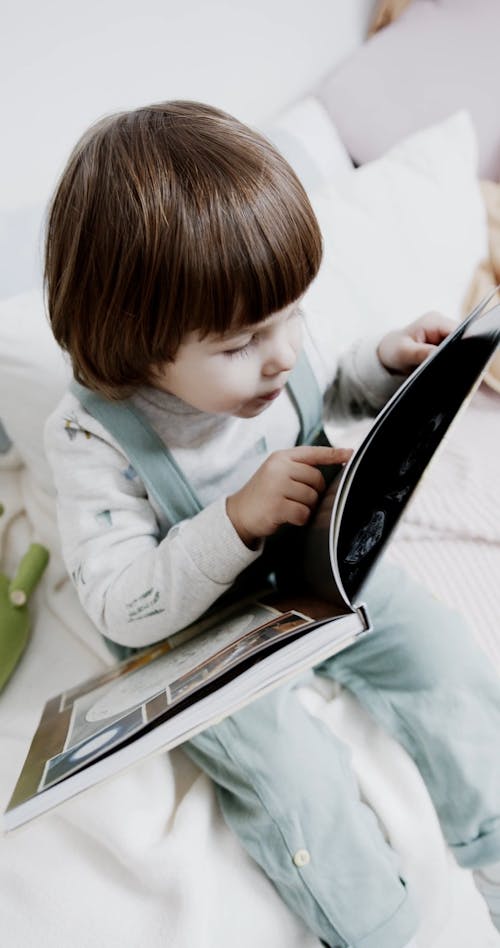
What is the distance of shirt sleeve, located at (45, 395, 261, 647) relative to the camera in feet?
1.91

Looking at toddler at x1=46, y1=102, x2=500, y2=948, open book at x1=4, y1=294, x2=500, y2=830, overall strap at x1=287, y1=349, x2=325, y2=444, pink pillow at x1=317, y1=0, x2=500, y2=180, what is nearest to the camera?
open book at x1=4, y1=294, x2=500, y2=830

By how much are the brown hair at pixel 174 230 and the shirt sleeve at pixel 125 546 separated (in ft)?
0.40

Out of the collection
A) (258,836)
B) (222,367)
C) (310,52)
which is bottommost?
(258,836)

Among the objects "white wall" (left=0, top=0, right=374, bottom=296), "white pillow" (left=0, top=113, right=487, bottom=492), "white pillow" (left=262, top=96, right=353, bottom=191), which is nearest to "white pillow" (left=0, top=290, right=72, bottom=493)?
"white pillow" (left=0, top=113, right=487, bottom=492)

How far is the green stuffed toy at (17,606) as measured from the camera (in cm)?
77

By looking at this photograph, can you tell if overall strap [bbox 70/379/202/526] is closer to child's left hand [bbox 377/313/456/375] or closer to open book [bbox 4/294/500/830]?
open book [bbox 4/294/500/830]

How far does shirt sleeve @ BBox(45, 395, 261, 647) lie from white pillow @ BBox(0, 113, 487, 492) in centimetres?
16

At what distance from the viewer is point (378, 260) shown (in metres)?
1.02

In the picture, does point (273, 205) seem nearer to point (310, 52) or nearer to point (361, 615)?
point (361, 615)

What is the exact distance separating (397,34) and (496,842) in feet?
4.26

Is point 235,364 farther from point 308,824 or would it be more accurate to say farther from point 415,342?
point 308,824

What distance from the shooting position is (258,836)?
0.61 m

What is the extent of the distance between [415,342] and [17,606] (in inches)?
20.5

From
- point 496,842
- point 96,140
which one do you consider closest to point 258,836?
point 496,842
